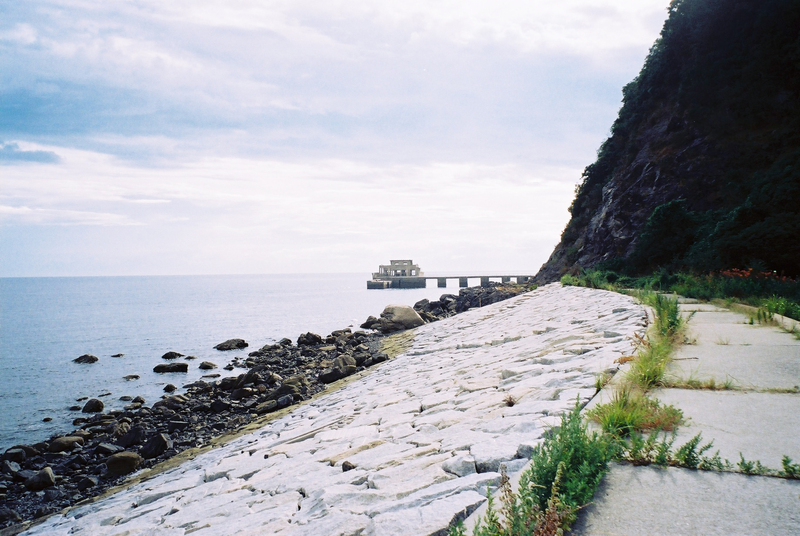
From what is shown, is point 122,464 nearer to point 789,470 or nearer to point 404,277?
point 789,470

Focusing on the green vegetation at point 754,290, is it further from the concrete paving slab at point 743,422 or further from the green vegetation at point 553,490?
the green vegetation at point 553,490

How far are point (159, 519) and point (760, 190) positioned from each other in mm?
20637

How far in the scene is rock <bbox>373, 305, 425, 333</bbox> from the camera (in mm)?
A: 22219

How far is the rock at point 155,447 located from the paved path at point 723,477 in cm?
978

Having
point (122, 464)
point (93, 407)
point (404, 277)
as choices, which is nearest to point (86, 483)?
point (122, 464)

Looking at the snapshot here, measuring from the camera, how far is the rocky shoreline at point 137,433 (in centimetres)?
854

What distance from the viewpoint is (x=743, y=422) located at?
3082mm

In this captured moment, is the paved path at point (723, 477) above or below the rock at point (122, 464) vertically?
above

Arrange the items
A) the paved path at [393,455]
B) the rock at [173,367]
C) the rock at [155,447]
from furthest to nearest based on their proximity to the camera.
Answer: the rock at [173,367] → the rock at [155,447] → the paved path at [393,455]

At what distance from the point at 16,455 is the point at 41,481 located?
235cm

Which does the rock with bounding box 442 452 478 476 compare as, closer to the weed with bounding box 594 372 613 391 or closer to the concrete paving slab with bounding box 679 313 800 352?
the weed with bounding box 594 372 613 391

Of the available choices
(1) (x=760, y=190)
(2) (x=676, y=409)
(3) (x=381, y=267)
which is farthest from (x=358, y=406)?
(3) (x=381, y=267)

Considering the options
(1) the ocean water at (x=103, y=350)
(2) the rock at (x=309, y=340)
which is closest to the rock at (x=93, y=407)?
(1) the ocean water at (x=103, y=350)

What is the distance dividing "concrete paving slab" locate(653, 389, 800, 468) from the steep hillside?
46.1 feet
